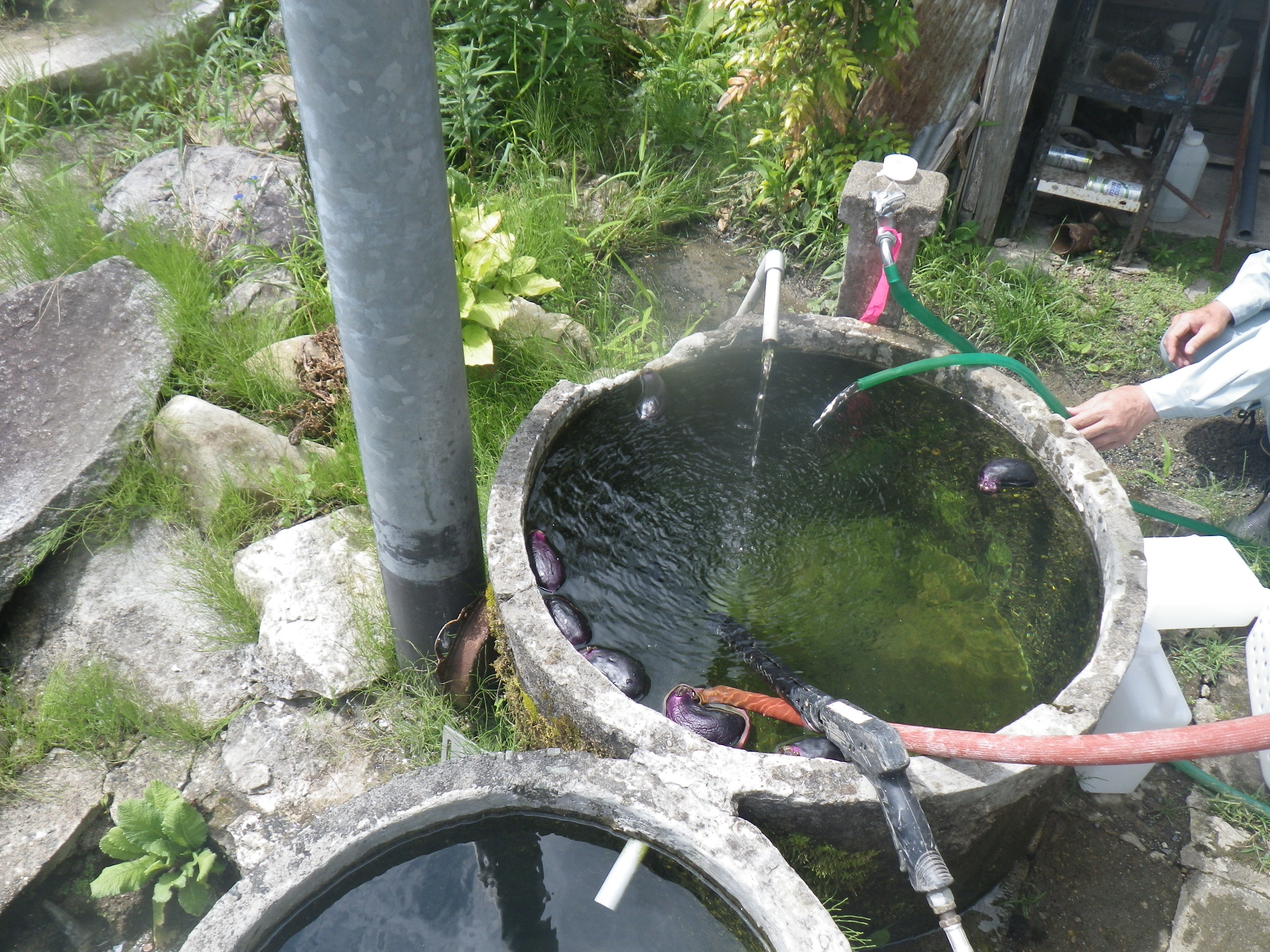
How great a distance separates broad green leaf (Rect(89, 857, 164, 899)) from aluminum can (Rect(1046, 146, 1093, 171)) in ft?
16.7

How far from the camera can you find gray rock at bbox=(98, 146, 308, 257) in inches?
171

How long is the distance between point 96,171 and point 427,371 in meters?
3.89

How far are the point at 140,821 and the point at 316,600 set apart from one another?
0.84 m

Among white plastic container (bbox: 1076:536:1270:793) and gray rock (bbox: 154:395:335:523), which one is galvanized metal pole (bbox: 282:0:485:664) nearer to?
gray rock (bbox: 154:395:335:523)

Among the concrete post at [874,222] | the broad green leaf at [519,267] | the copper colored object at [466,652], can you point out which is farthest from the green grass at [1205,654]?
the broad green leaf at [519,267]

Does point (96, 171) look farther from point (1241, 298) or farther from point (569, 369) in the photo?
point (1241, 298)

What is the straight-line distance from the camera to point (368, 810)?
1.93 metres

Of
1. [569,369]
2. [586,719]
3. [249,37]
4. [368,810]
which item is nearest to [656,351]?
[569,369]

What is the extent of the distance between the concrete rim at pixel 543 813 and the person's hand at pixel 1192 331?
2.92 m

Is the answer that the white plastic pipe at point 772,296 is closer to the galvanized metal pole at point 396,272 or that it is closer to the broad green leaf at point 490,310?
the galvanized metal pole at point 396,272

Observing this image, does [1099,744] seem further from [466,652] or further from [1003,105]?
[1003,105]

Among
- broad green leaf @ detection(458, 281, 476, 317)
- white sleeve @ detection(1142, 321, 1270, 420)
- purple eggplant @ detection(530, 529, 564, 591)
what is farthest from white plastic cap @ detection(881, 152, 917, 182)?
purple eggplant @ detection(530, 529, 564, 591)

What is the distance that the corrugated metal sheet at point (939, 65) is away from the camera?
14.1 ft

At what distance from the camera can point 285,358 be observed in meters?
3.85
